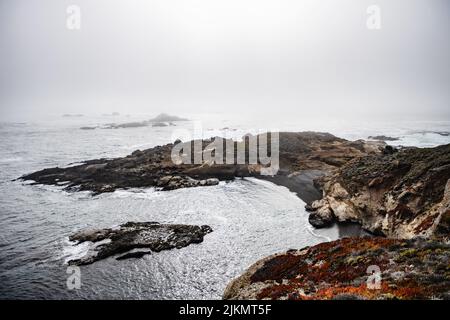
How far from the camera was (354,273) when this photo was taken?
728 inches

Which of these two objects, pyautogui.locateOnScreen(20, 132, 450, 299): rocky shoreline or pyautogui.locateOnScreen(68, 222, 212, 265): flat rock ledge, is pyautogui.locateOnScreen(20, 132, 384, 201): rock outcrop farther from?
pyautogui.locateOnScreen(68, 222, 212, 265): flat rock ledge

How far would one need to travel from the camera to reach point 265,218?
124 feet

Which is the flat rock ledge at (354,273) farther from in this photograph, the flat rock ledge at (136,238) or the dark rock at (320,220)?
the flat rock ledge at (136,238)

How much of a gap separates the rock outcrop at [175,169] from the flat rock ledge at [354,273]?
1280 inches

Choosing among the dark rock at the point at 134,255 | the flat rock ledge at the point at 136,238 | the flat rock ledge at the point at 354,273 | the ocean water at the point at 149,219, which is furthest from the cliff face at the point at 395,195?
the dark rock at the point at 134,255

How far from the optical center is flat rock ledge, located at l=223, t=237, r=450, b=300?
14488 mm

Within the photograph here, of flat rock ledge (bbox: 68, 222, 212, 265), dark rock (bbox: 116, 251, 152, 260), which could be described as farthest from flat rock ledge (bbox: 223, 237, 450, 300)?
dark rock (bbox: 116, 251, 152, 260)

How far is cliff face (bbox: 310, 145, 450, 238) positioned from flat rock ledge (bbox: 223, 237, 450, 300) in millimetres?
4346

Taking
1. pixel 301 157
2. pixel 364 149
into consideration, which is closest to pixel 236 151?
pixel 301 157

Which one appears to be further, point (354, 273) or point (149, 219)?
point (149, 219)

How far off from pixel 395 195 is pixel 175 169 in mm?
42501

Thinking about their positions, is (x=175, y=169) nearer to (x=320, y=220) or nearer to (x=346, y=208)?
(x=320, y=220)

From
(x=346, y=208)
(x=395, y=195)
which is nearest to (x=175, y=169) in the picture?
(x=346, y=208)
